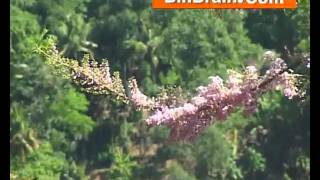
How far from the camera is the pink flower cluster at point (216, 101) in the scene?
4141mm

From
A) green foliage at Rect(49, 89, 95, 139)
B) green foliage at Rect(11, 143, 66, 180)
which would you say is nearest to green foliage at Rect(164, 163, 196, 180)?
green foliage at Rect(49, 89, 95, 139)

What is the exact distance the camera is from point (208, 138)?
1110 inches

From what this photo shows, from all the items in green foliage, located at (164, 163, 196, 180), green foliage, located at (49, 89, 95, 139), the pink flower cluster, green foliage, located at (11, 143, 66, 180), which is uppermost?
green foliage, located at (49, 89, 95, 139)

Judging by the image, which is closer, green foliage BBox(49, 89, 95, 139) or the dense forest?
the dense forest

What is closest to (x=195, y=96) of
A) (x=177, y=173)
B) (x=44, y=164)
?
(x=44, y=164)

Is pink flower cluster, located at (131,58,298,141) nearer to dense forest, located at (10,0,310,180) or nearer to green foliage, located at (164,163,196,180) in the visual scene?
dense forest, located at (10,0,310,180)

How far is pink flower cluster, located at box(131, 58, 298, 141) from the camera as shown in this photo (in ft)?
13.6

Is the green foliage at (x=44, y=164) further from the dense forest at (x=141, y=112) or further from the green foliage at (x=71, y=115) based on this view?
the green foliage at (x=71, y=115)

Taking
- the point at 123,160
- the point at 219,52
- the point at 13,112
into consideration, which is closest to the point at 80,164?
the point at 123,160

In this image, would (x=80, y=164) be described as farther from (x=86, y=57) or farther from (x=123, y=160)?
(x=86, y=57)

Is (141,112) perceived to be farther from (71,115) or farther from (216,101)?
(216,101)

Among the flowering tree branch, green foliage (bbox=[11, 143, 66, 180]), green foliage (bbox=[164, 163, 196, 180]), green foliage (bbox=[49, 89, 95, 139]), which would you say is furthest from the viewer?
green foliage (bbox=[49, 89, 95, 139])

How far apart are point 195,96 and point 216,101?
0.11 m

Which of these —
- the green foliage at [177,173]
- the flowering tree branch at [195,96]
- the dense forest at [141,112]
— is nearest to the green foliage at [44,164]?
the dense forest at [141,112]
